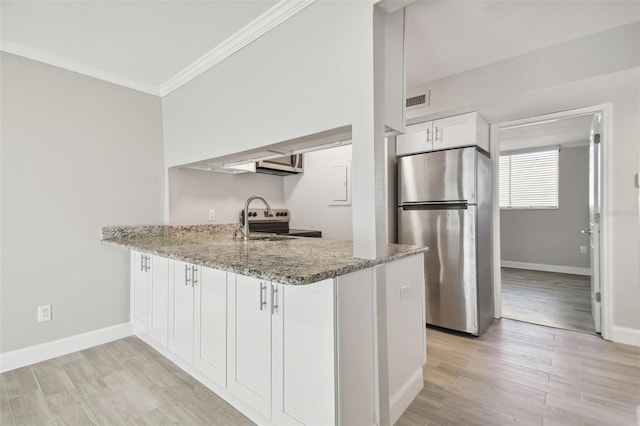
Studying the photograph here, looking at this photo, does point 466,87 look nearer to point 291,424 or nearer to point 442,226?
point 442,226

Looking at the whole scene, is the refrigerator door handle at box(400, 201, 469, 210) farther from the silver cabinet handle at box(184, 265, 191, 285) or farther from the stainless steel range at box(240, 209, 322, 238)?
the silver cabinet handle at box(184, 265, 191, 285)

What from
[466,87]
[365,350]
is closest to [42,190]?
[365,350]

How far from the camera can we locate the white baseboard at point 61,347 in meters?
2.26

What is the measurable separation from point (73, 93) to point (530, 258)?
7.48 m

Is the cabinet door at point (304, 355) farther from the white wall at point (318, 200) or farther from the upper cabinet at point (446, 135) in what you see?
the upper cabinet at point (446, 135)

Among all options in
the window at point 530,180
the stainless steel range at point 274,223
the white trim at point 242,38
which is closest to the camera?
the white trim at point 242,38

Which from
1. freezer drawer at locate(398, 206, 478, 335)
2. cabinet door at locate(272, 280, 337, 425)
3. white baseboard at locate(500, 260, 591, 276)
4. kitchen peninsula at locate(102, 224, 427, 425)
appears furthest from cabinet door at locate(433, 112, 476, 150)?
white baseboard at locate(500, 260, 591, 276)

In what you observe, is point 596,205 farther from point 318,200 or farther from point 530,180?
point 530,180

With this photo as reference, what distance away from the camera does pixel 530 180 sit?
5.84 meters

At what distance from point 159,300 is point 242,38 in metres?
2.11

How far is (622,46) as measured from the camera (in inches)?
83.7

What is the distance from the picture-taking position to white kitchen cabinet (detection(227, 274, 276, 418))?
4.92ft

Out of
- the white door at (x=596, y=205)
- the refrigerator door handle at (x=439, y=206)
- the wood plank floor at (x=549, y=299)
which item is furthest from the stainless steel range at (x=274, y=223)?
the white door at (x=596, y=205)

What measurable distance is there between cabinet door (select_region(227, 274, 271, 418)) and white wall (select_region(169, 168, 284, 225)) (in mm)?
1779
